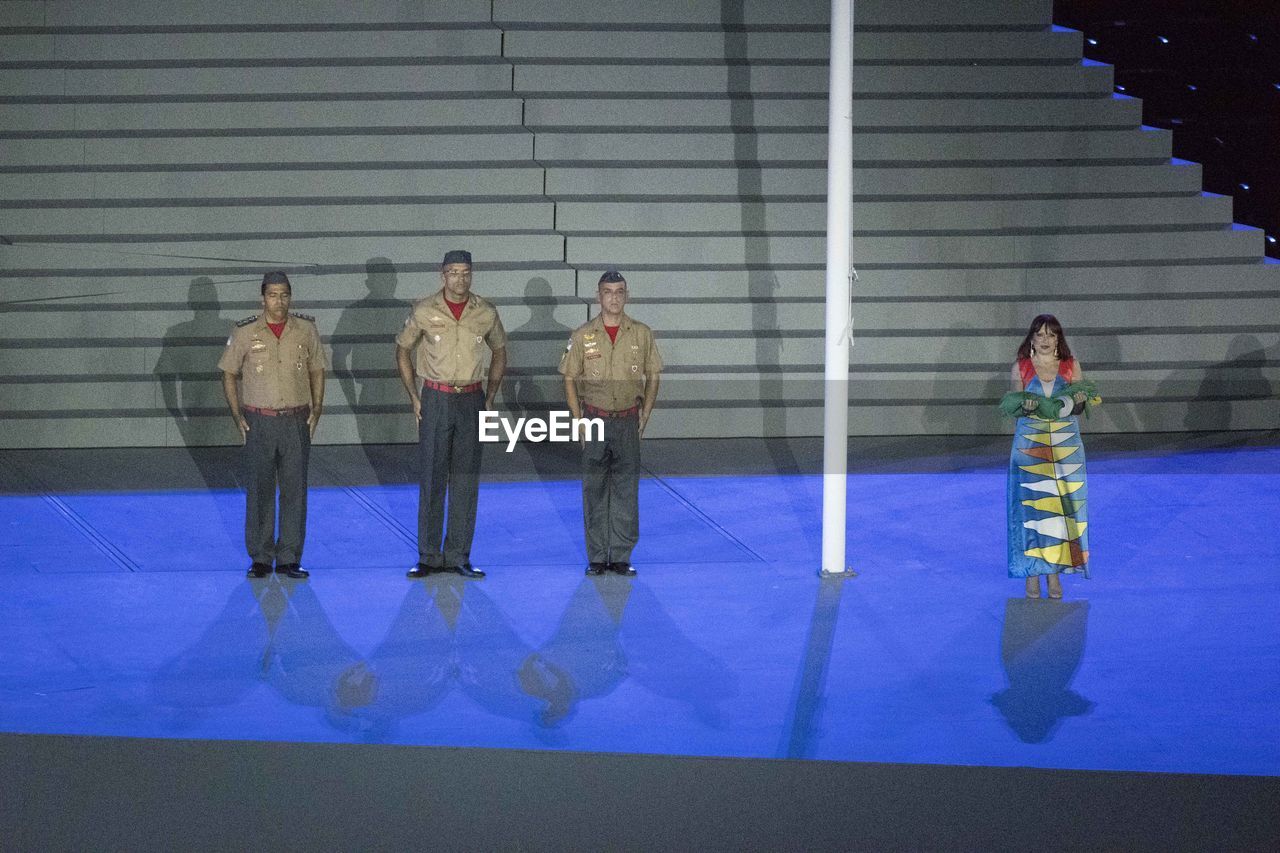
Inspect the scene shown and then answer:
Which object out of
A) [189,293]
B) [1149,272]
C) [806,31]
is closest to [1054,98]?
[1149,272]

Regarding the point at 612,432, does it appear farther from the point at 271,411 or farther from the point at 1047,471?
the point at 1047,471

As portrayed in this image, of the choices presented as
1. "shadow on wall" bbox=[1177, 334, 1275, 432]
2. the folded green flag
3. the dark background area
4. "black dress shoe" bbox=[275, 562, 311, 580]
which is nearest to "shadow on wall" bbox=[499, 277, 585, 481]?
"black dress shoe" bbox=[275, 562, 311, 580]

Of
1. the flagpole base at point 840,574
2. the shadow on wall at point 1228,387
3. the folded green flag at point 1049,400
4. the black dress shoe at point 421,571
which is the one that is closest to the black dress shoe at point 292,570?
the black dress shoe at point 421,571

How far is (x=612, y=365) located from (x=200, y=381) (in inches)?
43.0

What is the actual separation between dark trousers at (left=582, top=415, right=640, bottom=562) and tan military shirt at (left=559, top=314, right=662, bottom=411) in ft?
0.21

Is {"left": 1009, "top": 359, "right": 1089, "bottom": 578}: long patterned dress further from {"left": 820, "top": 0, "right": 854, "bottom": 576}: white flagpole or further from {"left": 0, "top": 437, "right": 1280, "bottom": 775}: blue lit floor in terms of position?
{"left": 820, "top": 0, "right": 854, "bottom": 576}: white flagpole

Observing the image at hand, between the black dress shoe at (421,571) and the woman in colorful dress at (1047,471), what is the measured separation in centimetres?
151

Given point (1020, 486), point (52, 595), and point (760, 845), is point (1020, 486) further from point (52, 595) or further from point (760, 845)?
point (52, 595)

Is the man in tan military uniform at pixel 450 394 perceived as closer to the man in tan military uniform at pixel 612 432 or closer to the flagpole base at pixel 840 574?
the man in tan military uniform at pixel 612 432

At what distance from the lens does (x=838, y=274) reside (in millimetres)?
4141

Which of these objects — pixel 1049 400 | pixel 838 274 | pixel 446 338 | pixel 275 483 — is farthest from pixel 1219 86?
pixel 275 483

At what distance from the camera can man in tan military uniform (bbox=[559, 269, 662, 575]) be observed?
12.3 ft

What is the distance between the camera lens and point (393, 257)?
156 inches

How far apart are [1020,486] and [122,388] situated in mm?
2345
